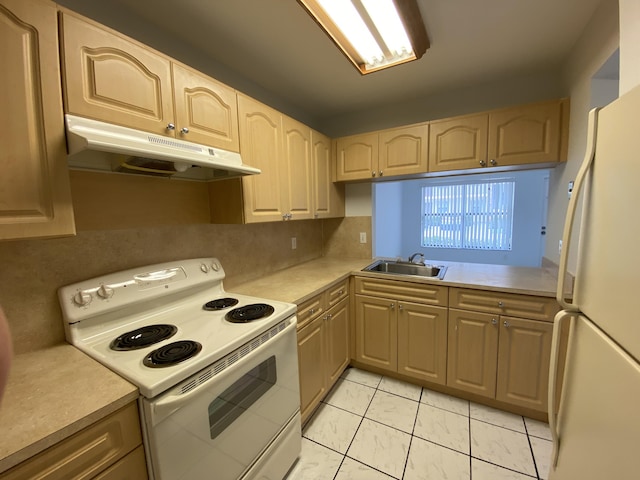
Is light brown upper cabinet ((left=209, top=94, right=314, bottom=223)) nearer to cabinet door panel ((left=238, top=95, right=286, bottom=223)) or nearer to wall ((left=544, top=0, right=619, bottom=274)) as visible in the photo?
cabinet door panel ((left=238, top=95, right=286, bottom=223))

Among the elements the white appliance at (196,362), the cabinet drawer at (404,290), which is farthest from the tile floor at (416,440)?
the cabinet drawer at (404,290)

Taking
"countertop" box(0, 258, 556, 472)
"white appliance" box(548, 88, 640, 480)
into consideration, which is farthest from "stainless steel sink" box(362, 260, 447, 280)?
"countertop" box(0, 258, 556, 472)

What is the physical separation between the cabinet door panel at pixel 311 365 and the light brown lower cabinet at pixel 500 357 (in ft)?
3.03

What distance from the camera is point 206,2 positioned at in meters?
1.31

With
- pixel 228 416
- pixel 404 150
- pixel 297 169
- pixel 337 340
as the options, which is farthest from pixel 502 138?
pixel 228 416

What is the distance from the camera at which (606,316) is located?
72cm

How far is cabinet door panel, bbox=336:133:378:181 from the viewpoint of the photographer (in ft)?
7.75

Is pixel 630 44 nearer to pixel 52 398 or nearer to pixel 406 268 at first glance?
pixel 406 268

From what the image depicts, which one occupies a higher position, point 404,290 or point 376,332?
point 404,290

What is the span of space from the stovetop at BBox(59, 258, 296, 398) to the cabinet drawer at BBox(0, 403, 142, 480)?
0.10 meters

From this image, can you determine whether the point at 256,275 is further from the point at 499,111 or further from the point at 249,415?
the point at 499,111

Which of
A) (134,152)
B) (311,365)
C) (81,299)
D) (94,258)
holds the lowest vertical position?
(311,365)

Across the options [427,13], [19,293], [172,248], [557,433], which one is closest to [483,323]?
[557,433]

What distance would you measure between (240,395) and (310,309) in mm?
658
